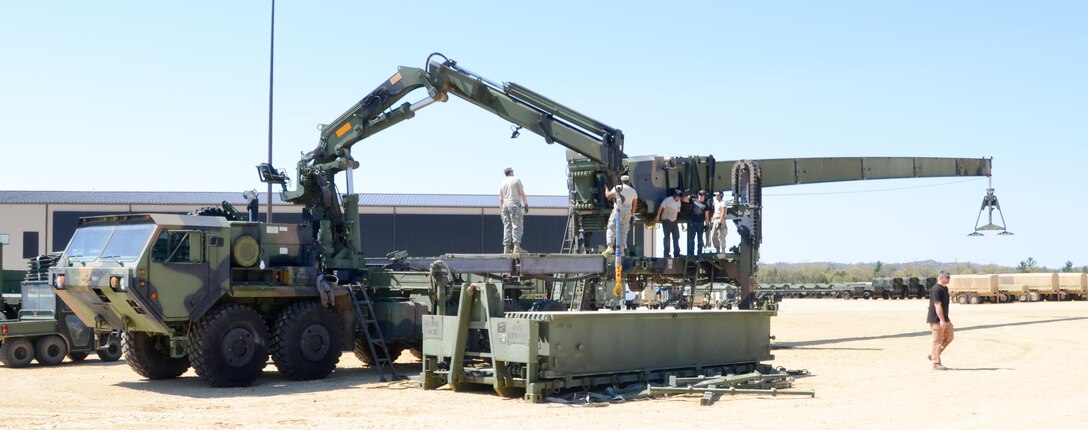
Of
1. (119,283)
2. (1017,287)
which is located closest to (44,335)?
(119,283)

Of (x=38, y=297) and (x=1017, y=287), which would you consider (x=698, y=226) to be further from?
(x=1017, y=287)

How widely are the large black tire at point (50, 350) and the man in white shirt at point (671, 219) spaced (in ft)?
37.5

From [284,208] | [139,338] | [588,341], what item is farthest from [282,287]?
[284,208]

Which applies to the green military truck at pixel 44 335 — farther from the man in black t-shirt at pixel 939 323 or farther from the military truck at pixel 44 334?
the man in black t-shirt at pixel 939 323

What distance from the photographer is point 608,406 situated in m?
12.9

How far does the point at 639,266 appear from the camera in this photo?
20594 mm

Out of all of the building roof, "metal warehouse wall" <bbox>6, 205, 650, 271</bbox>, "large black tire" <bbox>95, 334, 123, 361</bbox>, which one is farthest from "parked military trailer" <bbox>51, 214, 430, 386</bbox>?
"metal warehouse wall" <bbox>6, 205, 650, 271</bbox>

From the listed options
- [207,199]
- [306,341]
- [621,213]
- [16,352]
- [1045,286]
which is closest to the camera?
[306,341]

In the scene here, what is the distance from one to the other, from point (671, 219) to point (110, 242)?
10.4m

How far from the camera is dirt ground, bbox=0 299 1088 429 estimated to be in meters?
11.5

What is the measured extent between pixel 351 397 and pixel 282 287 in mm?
2862

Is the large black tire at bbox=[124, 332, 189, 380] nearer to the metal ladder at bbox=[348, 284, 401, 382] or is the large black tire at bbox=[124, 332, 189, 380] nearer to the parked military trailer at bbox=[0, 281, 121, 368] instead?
the parked military trailer at bbox=[0, 281, 121, 368]

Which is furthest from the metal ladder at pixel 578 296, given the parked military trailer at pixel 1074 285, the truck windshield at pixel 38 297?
the parked military trailer at pixel 1074 285

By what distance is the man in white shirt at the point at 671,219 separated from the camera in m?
21.0
